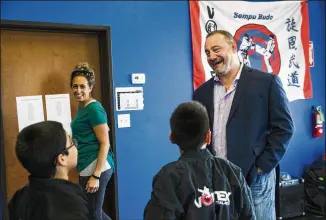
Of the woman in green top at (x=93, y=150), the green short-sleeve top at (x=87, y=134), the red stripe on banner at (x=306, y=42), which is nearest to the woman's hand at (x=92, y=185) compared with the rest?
the woman in green top at (x=93, y=150)

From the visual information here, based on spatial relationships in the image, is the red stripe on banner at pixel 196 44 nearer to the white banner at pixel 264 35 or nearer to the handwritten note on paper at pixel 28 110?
the white banner at pixel 264 35

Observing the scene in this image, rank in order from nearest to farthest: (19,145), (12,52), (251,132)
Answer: (19,145) → (251,132) → (12,52)

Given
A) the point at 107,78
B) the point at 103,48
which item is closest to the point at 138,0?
the point at 103,48

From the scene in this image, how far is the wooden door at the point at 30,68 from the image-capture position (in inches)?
105

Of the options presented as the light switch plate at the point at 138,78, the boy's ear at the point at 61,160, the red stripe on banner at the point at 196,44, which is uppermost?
the red stripe on banner at the point at 196,44

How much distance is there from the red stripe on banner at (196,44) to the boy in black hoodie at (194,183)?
1996 mm

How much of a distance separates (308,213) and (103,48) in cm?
271

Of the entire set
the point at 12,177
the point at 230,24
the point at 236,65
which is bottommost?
the point at 12,177

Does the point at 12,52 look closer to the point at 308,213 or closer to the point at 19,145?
the point at 19,145

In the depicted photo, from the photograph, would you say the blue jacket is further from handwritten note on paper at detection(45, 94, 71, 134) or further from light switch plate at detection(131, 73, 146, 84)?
handwritten note on paper at detection(45, 94, 71, 134)

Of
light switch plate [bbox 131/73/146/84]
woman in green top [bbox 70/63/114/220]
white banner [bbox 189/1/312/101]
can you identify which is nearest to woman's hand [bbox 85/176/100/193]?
woman in green top [bbox 70/63/114/220]

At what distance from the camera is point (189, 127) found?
1.34m

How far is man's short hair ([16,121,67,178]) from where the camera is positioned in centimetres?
124

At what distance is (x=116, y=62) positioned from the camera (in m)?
2.99
